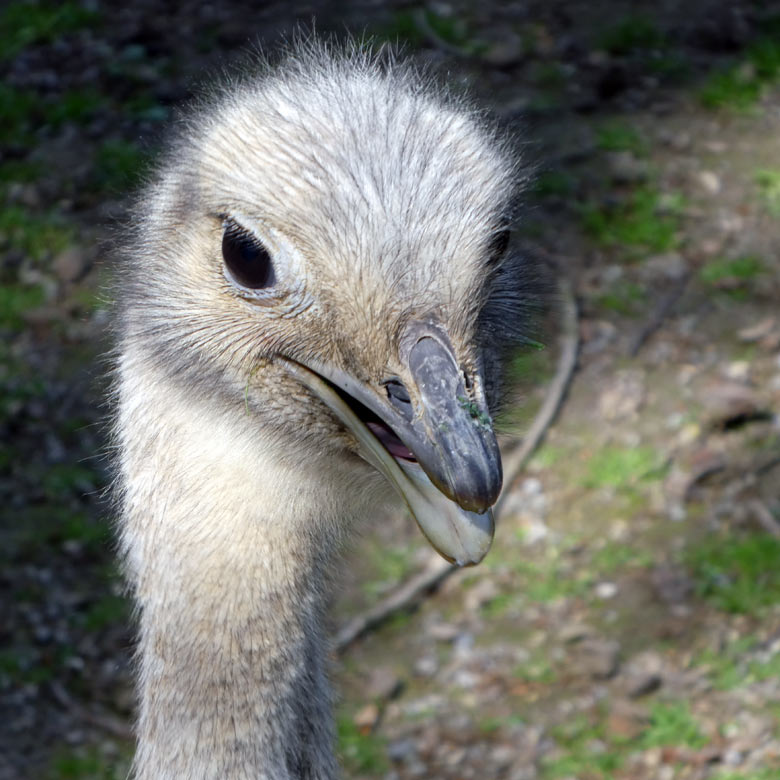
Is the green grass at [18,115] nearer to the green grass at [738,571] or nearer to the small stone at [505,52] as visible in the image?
the small stone at [505,52]

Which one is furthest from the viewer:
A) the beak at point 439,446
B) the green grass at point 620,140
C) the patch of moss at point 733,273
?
the green grass at point 620,140

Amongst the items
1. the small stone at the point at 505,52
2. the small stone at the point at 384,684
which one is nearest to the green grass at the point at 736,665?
the small stone at the point at 384,684

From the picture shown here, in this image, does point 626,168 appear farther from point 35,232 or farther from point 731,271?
point 35,232

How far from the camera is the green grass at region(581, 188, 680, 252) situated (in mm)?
4648

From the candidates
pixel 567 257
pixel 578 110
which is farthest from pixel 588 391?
pixel 578 110

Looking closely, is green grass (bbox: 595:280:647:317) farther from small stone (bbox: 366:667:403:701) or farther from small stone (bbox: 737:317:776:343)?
small stone (bbox: 366:667:403:701)

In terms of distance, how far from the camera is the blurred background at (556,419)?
3328 millimetres

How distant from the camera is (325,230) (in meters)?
1.62

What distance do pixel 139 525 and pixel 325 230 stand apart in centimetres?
53

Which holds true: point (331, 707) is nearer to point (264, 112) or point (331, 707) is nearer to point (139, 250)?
point (139, 250)

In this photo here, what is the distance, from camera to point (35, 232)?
187 inches

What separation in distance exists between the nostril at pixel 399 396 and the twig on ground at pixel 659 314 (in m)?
2.77

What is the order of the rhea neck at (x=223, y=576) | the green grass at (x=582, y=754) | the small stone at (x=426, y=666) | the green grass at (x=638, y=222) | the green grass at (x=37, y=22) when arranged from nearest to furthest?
the rhea neck at (x=223, y=576), the green grass at (x=582, y=754), the small stone at (x=426, y=666), the green grass at (x=638, y=222), the green grass at (x=37, y=22)

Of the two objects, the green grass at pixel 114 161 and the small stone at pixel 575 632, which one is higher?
the green grass at pixel 114 161
